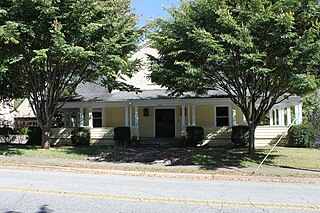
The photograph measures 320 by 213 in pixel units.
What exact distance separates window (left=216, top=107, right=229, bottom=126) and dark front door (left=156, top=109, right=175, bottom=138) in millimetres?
3289

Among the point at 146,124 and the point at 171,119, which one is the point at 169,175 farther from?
the point at 146,124

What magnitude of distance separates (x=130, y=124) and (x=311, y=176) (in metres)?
12.9

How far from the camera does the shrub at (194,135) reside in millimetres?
19719

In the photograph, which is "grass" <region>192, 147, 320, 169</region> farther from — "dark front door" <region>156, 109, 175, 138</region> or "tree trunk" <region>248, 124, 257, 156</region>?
"dark front door" <region>156, 109, 175, 138</region>

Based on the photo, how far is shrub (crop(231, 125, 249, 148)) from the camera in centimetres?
1888

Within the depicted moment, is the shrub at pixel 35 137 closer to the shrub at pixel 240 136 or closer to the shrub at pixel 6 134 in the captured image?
the shrub at pixel 6 134

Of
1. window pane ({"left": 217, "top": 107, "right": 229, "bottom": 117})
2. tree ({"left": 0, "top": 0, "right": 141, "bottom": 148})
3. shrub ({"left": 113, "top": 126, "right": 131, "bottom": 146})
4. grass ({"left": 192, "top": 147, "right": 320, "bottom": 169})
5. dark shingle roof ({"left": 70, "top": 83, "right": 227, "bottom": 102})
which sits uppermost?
tree ({"left": 0, "top": 0, "right": 141, "bottom": 148})

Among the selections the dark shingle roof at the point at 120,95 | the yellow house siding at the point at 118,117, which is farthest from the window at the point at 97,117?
the dark shingle roof at the point at 120,95

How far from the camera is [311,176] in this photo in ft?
35.2

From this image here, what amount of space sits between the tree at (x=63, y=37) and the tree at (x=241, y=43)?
8.27 feet

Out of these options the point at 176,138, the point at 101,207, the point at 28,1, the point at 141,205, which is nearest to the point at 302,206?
the point at 141,205

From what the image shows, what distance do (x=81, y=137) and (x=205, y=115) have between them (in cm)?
871

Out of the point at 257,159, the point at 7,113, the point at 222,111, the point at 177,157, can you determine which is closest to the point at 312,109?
the point at 222,111

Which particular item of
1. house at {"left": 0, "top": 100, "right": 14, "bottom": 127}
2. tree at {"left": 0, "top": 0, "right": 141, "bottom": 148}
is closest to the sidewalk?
tree at {"left": 0, "top": 0, "right": 141, "bottom": 148}
